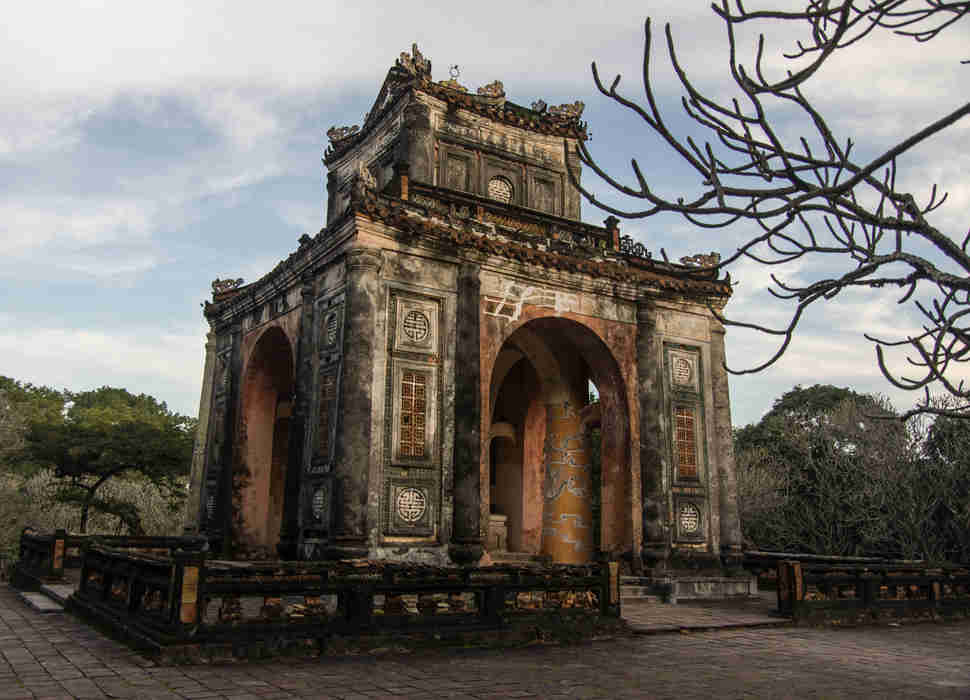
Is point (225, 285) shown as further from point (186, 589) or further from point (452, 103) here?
point (186, 589)

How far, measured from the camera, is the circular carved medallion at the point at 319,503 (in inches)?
574

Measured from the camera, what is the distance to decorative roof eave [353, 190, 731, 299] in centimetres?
1498

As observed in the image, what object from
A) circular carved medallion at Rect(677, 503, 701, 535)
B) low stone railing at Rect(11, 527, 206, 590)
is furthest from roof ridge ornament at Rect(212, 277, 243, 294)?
circular carved medallion at Rect(677, 503, 701, 535)

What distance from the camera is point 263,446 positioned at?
2019 centimetres

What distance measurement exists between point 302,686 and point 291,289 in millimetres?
12272

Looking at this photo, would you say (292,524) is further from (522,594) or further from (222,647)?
(222,647)

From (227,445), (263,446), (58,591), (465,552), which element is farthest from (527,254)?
(58,591)

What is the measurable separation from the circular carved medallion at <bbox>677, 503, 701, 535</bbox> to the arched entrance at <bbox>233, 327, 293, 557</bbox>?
1011 cm

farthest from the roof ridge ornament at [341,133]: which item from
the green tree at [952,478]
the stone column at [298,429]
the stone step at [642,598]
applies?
the green tree at [952,478]

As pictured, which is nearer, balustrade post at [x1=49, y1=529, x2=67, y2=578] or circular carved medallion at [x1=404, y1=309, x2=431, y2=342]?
balustrade post at [x1=49, y1=529, x2=67, y2=578]

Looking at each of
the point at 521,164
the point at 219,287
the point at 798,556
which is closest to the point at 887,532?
the point at 798,556

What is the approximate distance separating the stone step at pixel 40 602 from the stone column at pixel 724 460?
13658mm

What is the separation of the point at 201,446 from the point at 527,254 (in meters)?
11.3

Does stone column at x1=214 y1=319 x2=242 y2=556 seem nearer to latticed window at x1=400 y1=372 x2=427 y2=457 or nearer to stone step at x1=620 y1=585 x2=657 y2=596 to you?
latticed window at x1=400 y1=372 x2=427 y2=457
